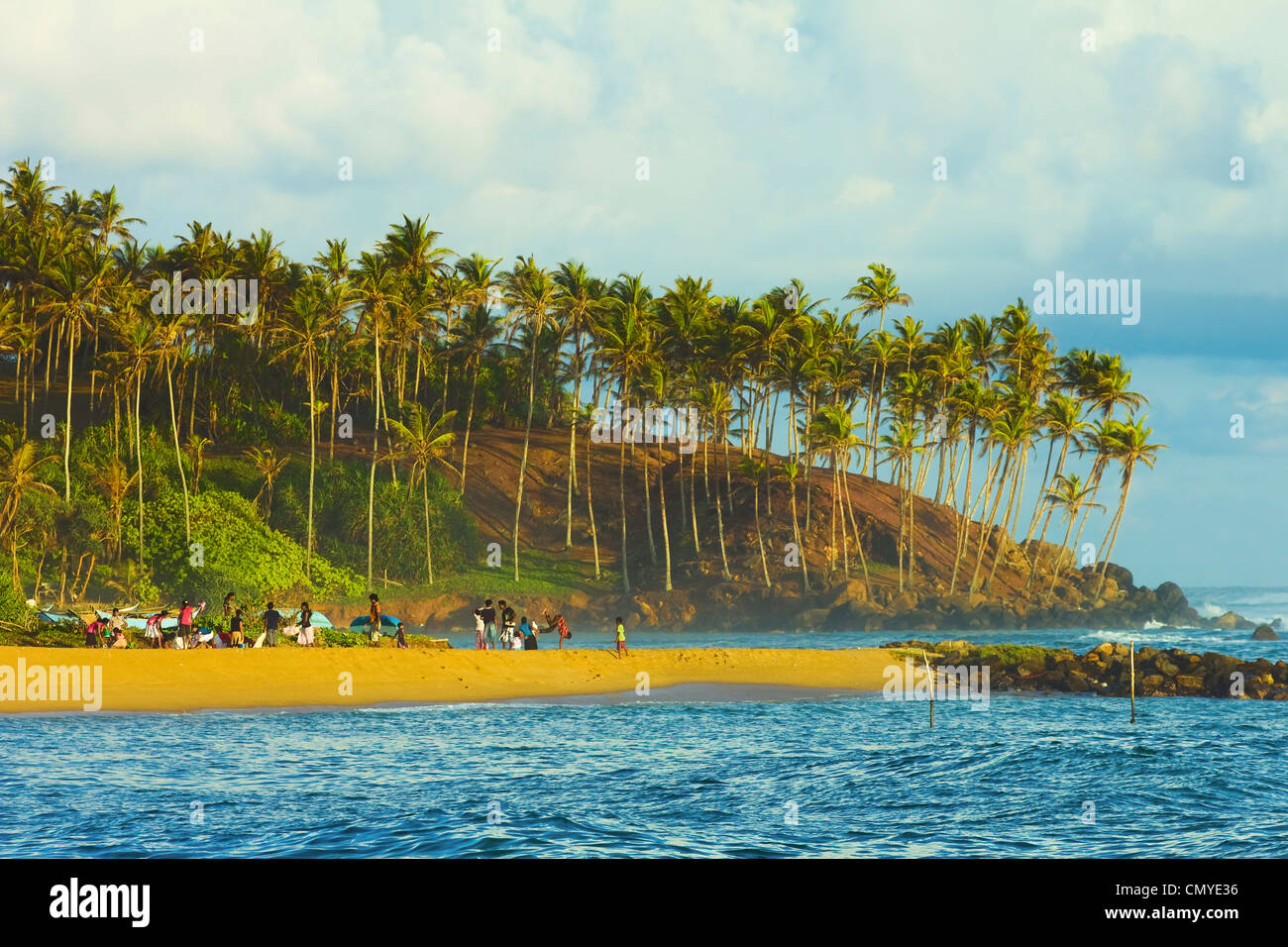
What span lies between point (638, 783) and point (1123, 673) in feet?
101

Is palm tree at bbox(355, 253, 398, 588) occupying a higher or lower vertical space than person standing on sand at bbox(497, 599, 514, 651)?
higher

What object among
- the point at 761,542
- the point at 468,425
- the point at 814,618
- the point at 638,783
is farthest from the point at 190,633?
the point at 761,542

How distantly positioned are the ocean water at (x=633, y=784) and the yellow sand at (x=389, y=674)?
1912 millimetres

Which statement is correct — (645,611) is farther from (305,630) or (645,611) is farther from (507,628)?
(305,630)

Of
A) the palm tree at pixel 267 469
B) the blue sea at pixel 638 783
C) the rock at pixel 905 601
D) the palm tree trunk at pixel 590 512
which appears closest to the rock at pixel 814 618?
the rock at pixel 905 601

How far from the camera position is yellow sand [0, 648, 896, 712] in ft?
125

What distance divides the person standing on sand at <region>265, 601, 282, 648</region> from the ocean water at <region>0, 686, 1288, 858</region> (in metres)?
6.94

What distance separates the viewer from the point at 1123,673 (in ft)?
163

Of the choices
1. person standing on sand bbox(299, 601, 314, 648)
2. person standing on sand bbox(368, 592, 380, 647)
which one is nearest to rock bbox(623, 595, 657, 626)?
person standing on sand bbox(368, 592, 380, 647)

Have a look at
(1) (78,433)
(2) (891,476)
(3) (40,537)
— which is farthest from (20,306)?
(2) (891,476)

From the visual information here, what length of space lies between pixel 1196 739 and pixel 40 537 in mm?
68091

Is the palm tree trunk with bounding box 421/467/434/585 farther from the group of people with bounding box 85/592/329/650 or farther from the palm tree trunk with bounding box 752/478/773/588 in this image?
the group of people with bounding box 85/592/329/650

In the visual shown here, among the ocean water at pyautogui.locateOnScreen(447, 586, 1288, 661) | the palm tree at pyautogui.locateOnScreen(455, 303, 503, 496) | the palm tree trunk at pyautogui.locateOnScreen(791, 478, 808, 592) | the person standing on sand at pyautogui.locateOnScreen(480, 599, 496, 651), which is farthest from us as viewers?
the palm tree at pyautogui.locateOnScreen(455, 303, 503, 496)

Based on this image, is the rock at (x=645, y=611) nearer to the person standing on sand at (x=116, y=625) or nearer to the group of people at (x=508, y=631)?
the group of people at (x=508, y=631)
